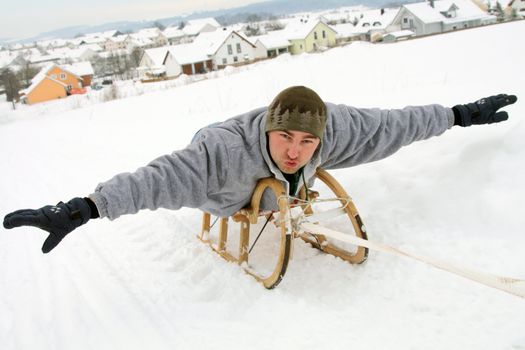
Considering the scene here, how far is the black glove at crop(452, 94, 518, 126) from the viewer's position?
107 inches

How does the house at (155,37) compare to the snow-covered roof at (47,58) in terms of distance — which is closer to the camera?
the snow-covered roof at (47,58)

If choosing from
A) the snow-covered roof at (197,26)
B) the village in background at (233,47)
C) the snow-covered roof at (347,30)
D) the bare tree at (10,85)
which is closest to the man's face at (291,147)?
the village in background at (233,47)

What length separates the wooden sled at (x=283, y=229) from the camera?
2303mm

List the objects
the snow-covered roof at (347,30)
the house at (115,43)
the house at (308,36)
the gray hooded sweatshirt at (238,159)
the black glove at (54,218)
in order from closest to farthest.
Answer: the black glove at (54,218), the gray hooded sweatshirt at (238,159), the house at (308,36), the snow-covered roof at (347,30), the house at (115,43)

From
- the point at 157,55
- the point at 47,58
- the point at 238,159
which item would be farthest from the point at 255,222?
the point at 47,58

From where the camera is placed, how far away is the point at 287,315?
2.12m

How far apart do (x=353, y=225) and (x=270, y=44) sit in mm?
40263

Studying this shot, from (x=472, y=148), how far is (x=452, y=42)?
21.1 feet

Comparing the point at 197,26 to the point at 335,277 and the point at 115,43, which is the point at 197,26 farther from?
the point at 335,277

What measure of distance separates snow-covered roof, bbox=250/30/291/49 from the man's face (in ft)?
130

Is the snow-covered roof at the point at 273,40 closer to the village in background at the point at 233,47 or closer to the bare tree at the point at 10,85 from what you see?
the village in background at the point at 233,47

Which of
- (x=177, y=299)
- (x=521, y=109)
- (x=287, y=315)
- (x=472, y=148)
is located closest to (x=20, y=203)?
(x=177, y=299)

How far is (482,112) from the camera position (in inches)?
107

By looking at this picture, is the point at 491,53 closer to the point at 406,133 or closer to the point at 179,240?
the point at 406,133
